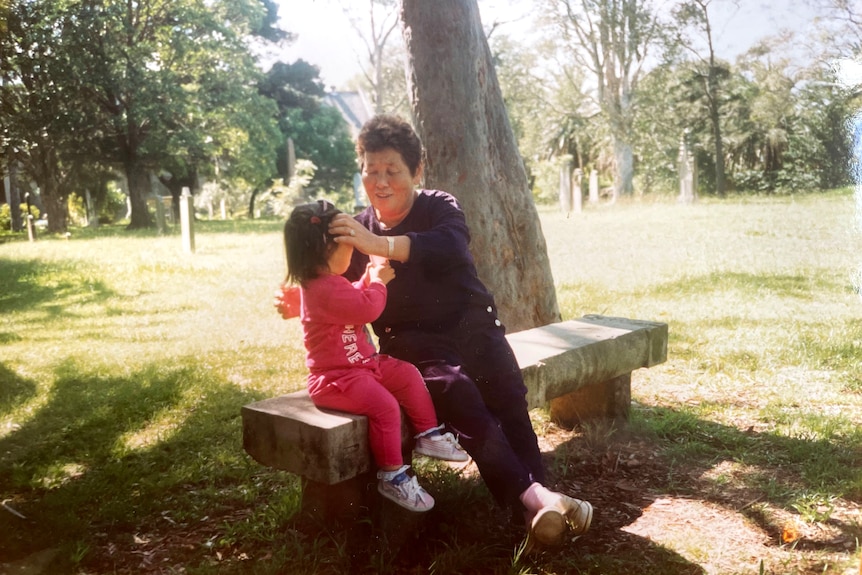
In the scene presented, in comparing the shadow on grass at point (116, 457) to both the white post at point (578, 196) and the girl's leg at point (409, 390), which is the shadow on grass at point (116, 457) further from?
the white post at point (578, 196)

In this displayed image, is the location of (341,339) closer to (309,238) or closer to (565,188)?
(309,238)

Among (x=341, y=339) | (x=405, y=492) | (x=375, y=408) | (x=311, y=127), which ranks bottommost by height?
(x=405, y=492)

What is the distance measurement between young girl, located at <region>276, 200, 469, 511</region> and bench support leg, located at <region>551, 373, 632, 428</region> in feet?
5.45

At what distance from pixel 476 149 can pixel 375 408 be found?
2.40 m

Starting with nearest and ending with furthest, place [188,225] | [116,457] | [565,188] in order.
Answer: [116,457]
[188,225]
[565,188]

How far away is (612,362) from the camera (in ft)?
12.6

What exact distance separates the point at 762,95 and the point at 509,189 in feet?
24.2

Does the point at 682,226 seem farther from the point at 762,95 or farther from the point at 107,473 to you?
the point at 107,473

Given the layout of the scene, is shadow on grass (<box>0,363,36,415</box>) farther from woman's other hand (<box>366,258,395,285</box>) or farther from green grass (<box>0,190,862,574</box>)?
woman's other hand (<box>366,258,395,285</box>)

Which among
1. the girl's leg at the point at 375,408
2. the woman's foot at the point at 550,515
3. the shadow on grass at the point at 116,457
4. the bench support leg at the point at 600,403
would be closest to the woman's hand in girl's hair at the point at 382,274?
the girl's leg at the point at 375,408

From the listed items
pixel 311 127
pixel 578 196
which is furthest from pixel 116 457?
pixel 311 127

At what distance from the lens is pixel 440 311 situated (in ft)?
9.84

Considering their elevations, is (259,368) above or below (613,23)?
below

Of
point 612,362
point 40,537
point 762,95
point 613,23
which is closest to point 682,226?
point 762,95
